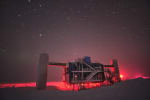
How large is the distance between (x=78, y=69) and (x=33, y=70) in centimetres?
7197

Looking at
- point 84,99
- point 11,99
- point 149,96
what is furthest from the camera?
point 11,99

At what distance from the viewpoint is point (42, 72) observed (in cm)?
2144

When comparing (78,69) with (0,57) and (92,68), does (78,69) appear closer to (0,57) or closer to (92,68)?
(92,68)

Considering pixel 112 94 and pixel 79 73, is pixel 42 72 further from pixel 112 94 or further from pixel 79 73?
pixel 112 94

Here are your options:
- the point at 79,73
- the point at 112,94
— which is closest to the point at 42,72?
the point at 79,73

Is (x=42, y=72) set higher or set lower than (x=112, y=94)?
higher

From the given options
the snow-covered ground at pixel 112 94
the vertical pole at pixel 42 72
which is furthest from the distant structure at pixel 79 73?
the snow-covered ground at pixel 112 94

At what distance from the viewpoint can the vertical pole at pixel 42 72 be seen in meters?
20.9

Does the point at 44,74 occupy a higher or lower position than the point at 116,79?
higher

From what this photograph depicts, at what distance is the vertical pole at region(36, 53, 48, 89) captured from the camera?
2086 cm

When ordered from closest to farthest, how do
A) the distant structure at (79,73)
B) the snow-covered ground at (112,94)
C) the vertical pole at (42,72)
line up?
the snow-covered ground at (112,94)
the vertical pole at (42,72)
the distant structure at (79,73)

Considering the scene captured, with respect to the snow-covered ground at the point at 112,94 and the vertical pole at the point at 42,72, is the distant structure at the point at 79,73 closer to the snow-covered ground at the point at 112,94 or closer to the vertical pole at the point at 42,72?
the vertical pole at the point at 42,72

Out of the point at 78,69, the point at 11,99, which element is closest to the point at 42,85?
the point at 11,99

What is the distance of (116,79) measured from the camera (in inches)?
1048
